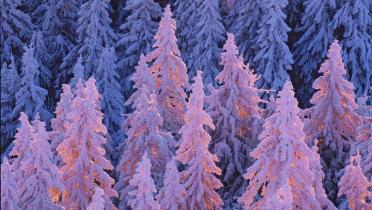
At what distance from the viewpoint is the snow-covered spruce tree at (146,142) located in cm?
2227

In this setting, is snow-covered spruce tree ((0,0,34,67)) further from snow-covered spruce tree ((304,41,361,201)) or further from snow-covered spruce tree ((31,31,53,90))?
snow-covered spruce tree ((304,41,361,201))

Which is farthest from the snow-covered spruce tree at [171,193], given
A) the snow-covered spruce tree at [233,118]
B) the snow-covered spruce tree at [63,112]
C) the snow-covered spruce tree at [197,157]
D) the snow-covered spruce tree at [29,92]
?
the snow-covered spruce tree at [29,92]

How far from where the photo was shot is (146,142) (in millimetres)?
22391

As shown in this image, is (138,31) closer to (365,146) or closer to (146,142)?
(146,142)

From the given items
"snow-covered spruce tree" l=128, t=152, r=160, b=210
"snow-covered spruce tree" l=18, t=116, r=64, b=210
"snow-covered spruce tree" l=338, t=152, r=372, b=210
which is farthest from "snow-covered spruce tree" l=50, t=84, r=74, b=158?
"snow-covered spruce tree" l=338, t=152, r=372, b=210

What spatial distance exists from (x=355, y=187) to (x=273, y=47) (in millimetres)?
12731

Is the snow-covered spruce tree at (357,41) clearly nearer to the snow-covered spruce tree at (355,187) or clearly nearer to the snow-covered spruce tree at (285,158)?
the snow-covered spruce tree at (355,187)

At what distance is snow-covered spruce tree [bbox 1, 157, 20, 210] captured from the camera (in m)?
16.3

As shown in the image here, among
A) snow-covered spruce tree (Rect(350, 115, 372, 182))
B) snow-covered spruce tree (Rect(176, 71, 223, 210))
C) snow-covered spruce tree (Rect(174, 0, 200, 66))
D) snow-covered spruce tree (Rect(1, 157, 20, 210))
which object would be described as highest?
snow-covered spruce tree (Rect(174, 0, 200, 66))

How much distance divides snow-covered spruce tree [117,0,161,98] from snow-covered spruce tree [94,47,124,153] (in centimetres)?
164

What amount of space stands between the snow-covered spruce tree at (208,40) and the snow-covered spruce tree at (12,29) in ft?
33.3

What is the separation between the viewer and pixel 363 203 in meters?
19.6

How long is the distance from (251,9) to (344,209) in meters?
14.9

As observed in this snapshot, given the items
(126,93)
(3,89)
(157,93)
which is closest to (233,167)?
(157,93)
